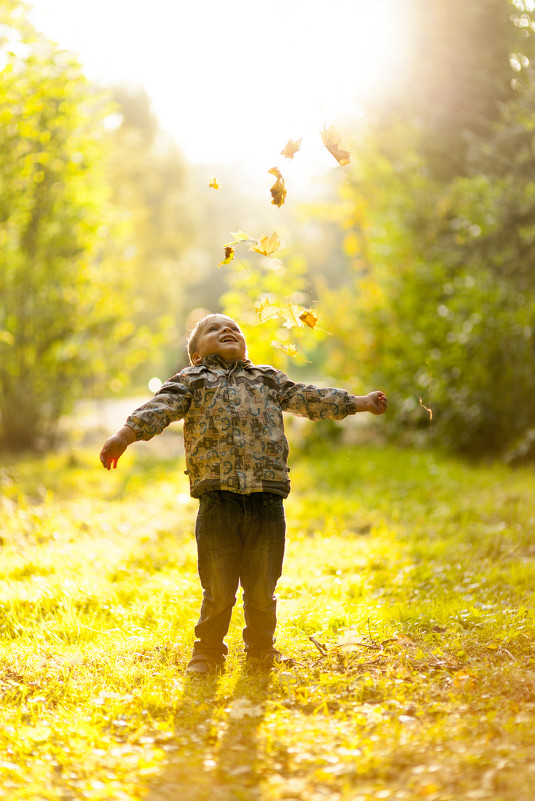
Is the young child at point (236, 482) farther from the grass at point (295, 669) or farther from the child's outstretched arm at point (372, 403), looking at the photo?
the grass at point (295, 669)

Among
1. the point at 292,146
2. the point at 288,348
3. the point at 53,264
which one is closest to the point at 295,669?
the point at 288,348

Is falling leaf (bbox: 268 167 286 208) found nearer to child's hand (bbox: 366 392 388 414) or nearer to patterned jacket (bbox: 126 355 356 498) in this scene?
patterned jacket (bbox: 126 355 356 498)

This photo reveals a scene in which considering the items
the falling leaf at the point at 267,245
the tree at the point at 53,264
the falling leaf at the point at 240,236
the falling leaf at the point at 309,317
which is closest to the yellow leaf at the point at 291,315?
the falling leaf at the point at 309,317

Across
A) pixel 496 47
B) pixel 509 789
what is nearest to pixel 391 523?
pixel 509 789

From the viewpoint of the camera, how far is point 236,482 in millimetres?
3590

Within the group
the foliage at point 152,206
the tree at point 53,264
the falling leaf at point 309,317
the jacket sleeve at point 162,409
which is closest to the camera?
the jacket sleeve at point 162,409

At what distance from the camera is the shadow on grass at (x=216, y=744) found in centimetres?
255

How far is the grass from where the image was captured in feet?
8.55

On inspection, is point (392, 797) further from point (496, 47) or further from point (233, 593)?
point (496, 47)

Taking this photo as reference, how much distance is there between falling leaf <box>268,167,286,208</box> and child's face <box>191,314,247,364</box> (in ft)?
2.14

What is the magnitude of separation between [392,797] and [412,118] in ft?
32.3

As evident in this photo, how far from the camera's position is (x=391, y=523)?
6.89 m

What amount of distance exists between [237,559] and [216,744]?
0.98 m

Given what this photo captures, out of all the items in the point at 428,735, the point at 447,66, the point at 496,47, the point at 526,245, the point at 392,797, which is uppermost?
the point at 447,66
